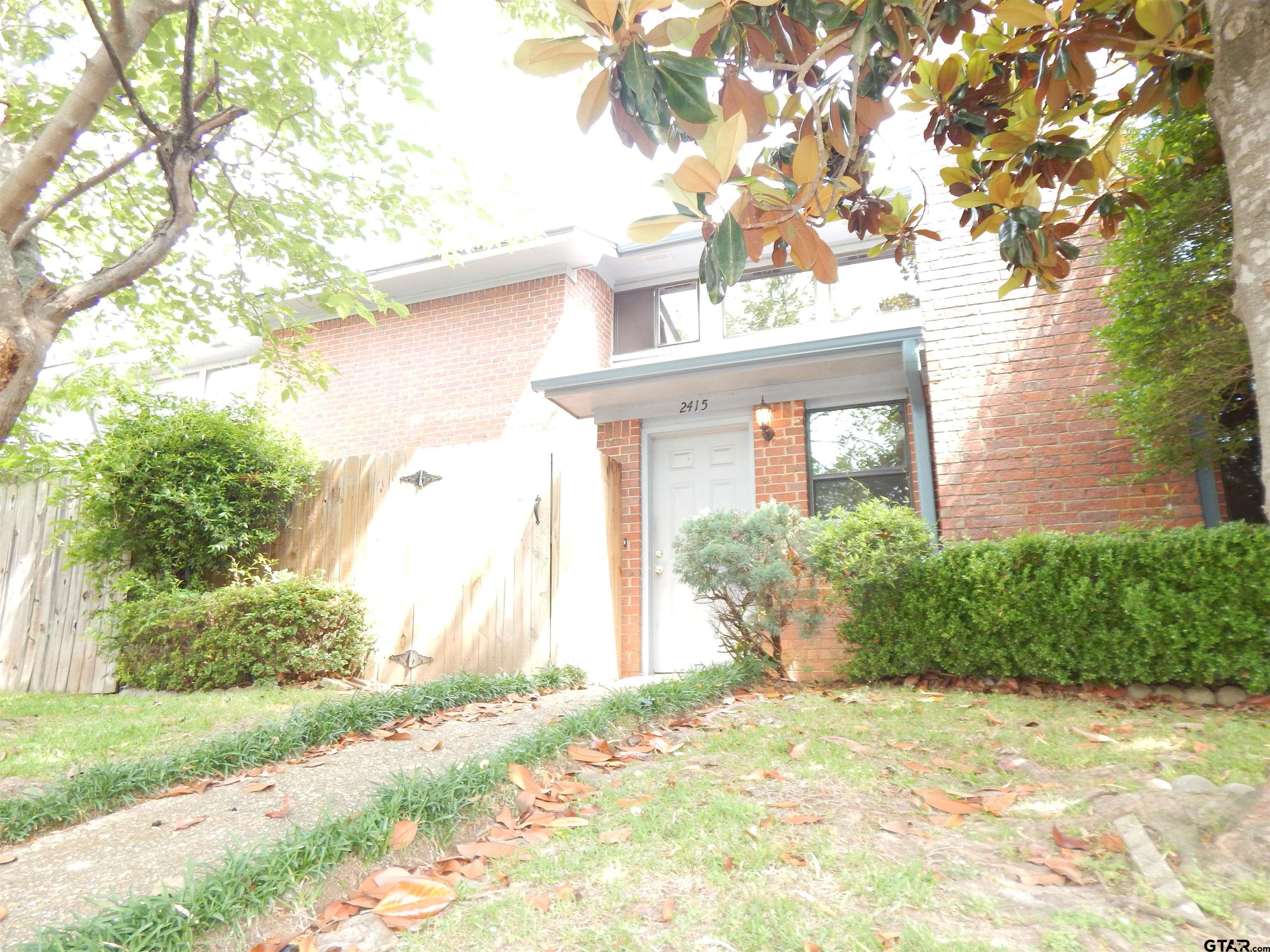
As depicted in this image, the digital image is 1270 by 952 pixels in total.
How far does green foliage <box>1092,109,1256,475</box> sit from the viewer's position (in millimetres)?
4797

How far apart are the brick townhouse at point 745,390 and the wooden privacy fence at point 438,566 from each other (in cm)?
47

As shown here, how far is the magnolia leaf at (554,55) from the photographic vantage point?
5.46ft

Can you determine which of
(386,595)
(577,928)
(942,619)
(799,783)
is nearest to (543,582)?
(386,595)

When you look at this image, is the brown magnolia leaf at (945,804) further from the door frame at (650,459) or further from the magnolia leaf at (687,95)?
the door frame at (650,459)

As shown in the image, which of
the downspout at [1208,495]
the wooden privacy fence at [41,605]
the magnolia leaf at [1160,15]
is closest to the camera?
the magnolia leaf at [1160,15]

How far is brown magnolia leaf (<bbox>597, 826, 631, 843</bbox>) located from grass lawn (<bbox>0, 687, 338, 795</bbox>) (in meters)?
2.90

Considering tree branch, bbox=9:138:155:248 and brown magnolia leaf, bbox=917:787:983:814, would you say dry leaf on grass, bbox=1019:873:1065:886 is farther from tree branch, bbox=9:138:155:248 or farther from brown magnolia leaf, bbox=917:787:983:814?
tree branch, bbox=9:138:155:248

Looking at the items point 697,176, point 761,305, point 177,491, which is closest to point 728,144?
point 697,176

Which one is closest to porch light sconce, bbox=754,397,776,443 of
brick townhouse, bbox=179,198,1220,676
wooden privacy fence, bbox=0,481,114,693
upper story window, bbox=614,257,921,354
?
brick townhouse, bbox=179,198,1220,676

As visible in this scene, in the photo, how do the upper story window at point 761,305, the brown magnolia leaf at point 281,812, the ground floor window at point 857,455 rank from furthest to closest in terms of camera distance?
the upper story window at point 761,305
the ground floor window at point 857,455
the brown magnolia leaf at point 281,812

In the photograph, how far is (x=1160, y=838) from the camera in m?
2.21

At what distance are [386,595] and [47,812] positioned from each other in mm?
4446

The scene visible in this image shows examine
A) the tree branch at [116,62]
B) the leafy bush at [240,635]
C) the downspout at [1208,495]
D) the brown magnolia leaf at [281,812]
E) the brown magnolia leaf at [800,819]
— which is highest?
the tree branch at [116,62]

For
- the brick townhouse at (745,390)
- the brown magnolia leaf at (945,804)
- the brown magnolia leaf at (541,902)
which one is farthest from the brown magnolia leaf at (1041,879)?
the brick townhouse at (745,390)
